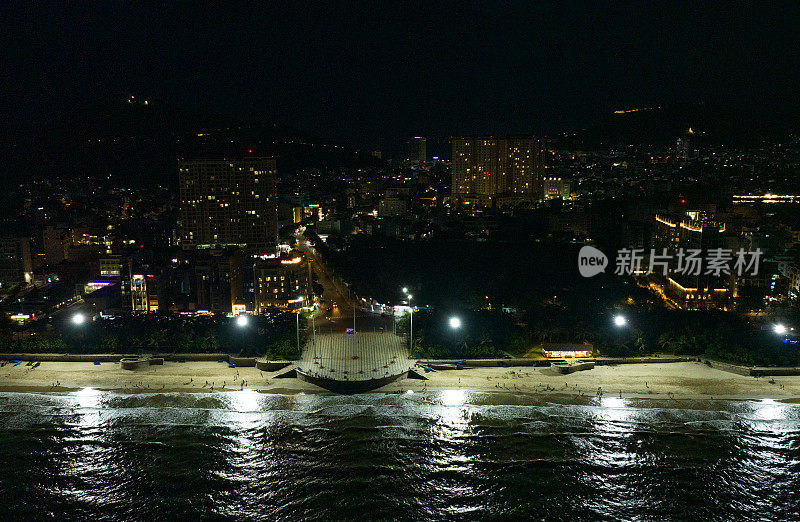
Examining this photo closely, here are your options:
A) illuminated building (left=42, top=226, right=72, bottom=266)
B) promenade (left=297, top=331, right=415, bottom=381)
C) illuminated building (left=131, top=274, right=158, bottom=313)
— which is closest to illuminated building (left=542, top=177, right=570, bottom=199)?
promenade (left=297, top=331, right=415, bottom=381)

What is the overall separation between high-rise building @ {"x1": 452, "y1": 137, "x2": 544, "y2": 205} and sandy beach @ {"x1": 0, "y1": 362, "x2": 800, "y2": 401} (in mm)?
28858

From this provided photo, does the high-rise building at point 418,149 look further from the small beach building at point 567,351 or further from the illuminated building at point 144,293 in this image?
the small beach building at point 567,351

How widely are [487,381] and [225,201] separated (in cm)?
1926

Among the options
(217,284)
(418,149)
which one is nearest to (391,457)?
(217,284)

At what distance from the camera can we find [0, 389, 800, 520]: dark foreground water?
35.8ft

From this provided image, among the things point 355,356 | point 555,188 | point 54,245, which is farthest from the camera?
point 555,188

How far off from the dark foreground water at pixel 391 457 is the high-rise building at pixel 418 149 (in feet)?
243

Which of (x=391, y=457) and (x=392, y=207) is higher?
(x=392, y=207)

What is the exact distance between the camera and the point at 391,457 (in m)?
12.3

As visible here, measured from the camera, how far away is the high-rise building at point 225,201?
30.3m

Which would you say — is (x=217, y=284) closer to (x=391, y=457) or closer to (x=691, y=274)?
(x=391, y=457)

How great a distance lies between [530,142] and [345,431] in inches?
1378

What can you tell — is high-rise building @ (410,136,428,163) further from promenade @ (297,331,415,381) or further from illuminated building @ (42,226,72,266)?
promenade @ (297,331,415,381)

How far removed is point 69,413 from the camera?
14.3 m
